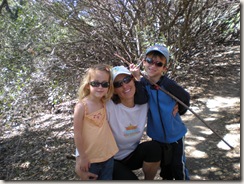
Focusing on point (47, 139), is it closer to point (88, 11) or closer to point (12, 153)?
point (12, 153)

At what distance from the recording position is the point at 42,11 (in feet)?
17.1

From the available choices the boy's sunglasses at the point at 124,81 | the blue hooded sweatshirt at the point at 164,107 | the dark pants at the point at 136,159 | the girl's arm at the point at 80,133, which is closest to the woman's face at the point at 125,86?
the boy's sunglasses at the point at 124,81

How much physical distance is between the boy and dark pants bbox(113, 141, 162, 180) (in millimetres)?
72

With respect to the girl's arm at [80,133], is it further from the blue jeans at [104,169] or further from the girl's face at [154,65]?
the girl's face at [154,65]

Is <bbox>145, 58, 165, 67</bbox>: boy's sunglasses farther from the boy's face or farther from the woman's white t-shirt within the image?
the woman's white t-shirt

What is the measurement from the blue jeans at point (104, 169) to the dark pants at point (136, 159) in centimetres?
4

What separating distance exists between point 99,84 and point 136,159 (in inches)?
26.0

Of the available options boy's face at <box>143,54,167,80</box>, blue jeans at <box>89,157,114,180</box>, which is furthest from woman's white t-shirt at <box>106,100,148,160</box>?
boy's face at <box>143,54,167,80</box>

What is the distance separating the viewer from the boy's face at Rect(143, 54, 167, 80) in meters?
2.11

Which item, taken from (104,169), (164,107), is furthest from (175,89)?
(104,169)

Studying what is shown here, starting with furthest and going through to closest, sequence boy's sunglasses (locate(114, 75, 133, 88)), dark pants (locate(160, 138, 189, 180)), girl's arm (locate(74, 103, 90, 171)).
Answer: dark pants (locate(160, 138, 189, 180)) < boy's sunglasses (locate(114, 75, 133, 88)) < girl's arm (locate(74, 103, 90, 171))

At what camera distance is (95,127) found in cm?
197

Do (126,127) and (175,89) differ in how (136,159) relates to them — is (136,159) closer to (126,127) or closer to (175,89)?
(126,127)

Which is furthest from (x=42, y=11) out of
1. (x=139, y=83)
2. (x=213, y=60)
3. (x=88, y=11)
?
(x=139, y=83)
